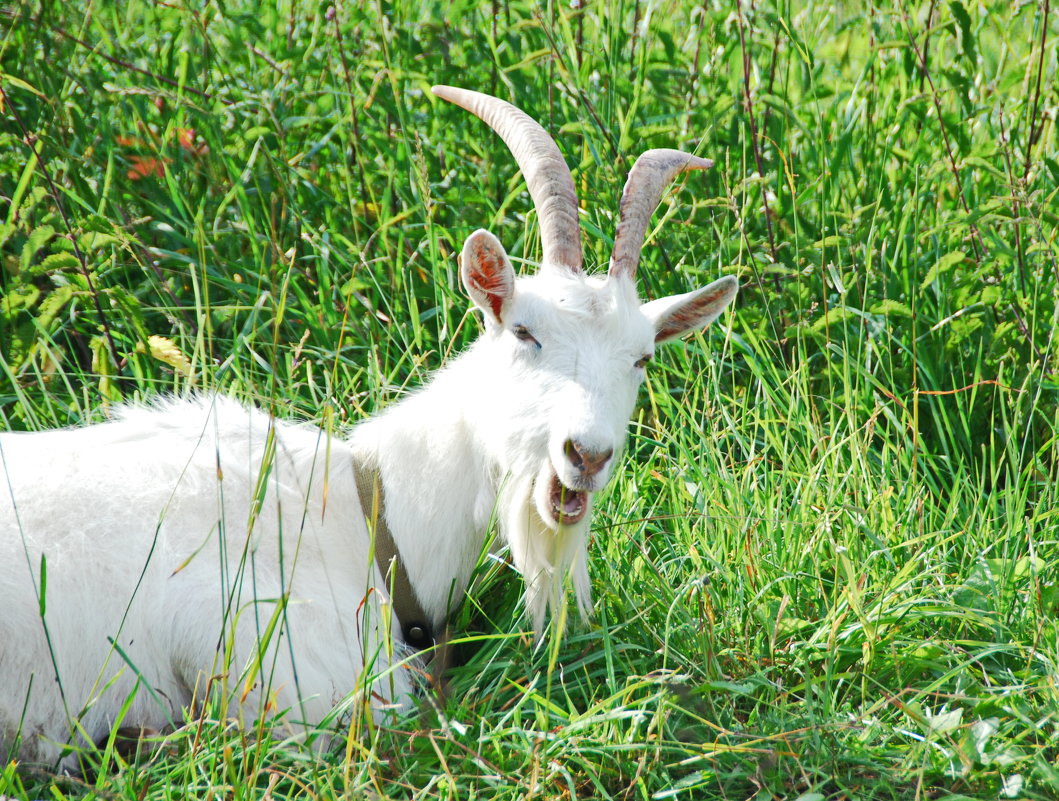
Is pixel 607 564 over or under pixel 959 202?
under

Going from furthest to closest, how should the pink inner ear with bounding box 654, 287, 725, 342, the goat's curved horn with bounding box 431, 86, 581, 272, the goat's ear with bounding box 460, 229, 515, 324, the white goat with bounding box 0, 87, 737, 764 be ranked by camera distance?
the pink inner ear with bounding box 654, 287, 725, 342
the goat's curved horn with bounding box 431, 86, 581, 272
the goat's ear with bounding box 460, 229, 515, 324
the white goat with bounding box 0, 87, 737, 764

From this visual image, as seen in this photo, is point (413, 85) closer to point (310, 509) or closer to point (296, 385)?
point (296, 385)

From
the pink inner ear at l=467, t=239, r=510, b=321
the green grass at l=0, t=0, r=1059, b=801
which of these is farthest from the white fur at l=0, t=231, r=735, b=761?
the green grass at l=0, t=0, r=1059, b=801

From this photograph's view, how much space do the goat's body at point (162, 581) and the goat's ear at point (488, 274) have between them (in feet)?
1.95

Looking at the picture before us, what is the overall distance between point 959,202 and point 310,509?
10.0 ft

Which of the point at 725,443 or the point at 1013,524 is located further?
the point at 725,443

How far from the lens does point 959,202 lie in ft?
15.3

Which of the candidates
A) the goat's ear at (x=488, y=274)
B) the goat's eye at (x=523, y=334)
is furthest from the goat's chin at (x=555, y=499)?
the goat's ear at (x=488, y=274)

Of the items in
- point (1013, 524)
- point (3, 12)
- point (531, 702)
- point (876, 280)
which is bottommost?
point (531, 702)

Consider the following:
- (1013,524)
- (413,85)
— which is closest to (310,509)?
(1013,524)

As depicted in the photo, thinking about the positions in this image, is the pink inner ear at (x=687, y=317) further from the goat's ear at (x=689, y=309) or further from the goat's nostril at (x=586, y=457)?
the goat's nostril at (x=586, y=457)

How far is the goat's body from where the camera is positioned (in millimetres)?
2863

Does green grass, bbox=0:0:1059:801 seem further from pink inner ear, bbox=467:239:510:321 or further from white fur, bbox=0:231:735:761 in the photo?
pink inner ear, bbox=467:239:510:321

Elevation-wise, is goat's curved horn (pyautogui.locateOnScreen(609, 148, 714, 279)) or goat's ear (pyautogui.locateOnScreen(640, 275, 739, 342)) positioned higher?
goat's curved horn (pyautogui.locateOnScreen(609, 148, 714, 279))
